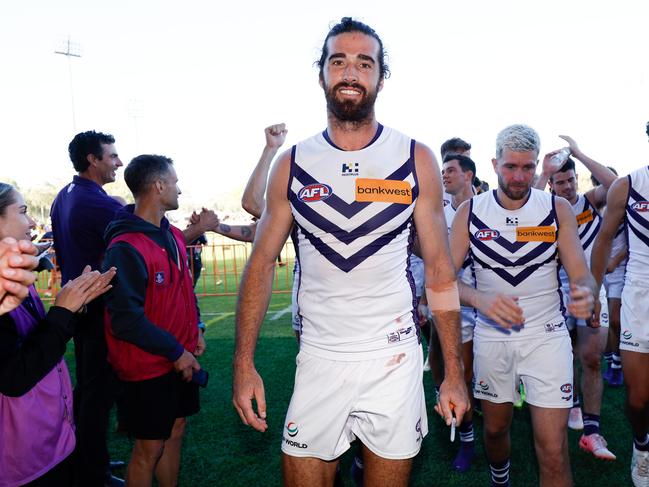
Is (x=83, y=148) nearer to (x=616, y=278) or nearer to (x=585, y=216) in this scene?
(x=585, y=216)

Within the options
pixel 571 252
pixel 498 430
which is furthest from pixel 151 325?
pixel 571 252

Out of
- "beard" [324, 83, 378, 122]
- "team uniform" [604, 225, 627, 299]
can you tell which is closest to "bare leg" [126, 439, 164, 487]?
"beard" [324, 83, 378, 122]

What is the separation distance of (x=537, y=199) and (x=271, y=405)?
3.97 metres

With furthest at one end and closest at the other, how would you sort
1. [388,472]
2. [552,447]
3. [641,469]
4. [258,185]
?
[258,185], [641,469], [552,447], [388,472]

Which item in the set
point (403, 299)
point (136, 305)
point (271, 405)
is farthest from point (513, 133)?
point (271, 405)

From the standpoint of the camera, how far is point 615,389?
22.2 ft

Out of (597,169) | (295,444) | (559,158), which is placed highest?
(559,158)

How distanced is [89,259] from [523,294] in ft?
11.9

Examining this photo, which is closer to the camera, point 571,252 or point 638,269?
point 571,252

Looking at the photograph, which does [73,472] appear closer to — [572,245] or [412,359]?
[412,359]

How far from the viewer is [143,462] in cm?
354

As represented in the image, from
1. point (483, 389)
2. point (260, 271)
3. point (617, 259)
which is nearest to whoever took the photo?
point (260, 271)

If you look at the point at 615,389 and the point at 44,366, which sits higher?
the point at 44,366

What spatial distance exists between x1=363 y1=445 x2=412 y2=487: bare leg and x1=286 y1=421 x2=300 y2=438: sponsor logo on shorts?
1.34 ft
